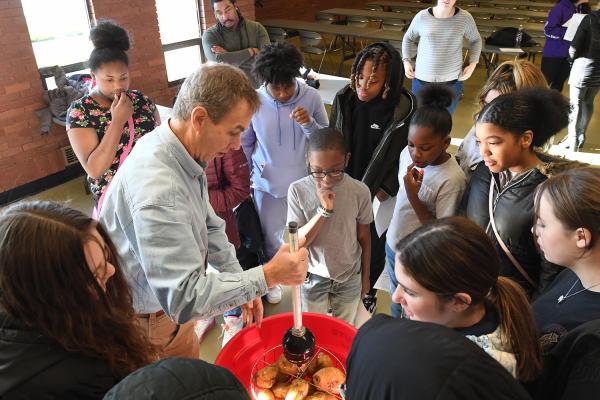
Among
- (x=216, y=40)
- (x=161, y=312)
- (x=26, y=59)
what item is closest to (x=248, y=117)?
(x=161, y=312)

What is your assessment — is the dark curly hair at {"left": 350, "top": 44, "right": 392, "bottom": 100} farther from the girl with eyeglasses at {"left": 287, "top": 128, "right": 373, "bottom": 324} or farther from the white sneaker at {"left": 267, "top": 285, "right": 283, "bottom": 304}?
the white sneaker at {"left": 267, "top": 285, "right": 283, "bottom": 304}

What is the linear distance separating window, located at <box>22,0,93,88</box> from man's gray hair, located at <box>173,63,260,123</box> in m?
3.39

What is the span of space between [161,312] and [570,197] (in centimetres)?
123

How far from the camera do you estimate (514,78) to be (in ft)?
6.88

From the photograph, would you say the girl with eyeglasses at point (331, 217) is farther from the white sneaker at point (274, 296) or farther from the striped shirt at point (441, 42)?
the striped shirt at point (441, 42)

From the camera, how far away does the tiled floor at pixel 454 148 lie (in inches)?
93.8

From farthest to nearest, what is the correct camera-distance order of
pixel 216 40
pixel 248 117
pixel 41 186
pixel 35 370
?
pixel 41 186 < pixel 216 40 < pixel 248 117 < pixel 35 370

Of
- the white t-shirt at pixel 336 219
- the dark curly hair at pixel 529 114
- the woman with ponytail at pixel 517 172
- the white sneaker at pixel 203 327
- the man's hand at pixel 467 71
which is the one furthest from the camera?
the man's hand at pixel 467 71

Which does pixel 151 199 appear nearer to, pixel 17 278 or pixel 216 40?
pixel 17 278

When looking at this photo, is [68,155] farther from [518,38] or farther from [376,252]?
[518,38]

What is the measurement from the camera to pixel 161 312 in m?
1.39

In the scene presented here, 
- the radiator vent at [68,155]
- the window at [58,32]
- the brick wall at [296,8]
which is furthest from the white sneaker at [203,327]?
the brick wall at [296,8]

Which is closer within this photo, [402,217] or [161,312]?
[161,312]

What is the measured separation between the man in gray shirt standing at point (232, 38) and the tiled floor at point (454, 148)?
1.72 metres
